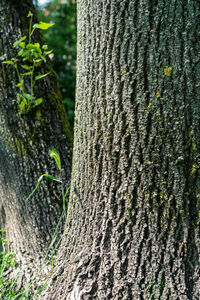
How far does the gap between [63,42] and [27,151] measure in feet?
18.7

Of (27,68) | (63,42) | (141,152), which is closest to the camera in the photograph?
(141,152)

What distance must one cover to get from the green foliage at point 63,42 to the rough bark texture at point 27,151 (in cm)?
442

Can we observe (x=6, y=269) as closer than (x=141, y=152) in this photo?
No

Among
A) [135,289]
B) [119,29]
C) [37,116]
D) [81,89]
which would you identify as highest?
[119,29]

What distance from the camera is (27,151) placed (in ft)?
8.39

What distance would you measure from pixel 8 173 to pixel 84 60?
132cm

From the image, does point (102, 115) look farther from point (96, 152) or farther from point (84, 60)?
point (84, 60)

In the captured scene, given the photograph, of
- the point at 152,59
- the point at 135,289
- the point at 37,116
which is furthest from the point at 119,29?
the point at 135,289

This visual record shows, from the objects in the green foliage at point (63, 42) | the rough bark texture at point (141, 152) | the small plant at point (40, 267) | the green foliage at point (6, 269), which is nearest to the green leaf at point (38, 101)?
the small plant at point (40, 267)

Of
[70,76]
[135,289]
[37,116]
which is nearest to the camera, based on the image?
[135,289]

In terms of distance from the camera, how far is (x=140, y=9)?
1.64 metres

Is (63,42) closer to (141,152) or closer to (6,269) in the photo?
(6,269)

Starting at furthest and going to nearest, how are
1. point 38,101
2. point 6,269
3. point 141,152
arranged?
point 6,269 → point 38,101 → point 141,152

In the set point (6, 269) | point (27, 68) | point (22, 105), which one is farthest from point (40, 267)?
point (27, 68)
